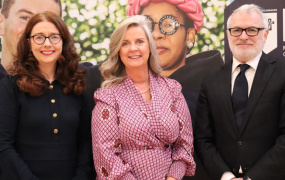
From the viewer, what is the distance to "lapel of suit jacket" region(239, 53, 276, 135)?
7.70ft

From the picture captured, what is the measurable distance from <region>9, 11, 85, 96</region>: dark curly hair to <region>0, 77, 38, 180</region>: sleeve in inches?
3.8

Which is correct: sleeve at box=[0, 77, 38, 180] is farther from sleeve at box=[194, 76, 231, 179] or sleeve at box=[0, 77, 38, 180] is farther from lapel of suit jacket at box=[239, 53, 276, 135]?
lapel of suit jacket at box=[239, 53, 276, 135]

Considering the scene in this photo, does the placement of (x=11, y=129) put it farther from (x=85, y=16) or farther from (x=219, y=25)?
(x=219, y=25)

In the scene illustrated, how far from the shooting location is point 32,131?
224cm

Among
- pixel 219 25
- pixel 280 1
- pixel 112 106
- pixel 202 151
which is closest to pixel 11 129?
pixel 112 106

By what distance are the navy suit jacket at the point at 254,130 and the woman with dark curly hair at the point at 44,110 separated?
0.92 meters

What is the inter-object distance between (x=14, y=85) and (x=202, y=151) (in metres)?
1.38

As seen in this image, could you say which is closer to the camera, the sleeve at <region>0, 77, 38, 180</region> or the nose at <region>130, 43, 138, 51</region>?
the sleeve at <region>0, 77, 38, 180</region>

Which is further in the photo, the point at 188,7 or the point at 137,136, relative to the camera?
the point at 188,7

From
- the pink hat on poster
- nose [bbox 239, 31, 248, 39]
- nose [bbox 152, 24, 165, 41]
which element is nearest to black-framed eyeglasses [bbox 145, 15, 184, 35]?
nose [bbox 152, 24, 165, 41]

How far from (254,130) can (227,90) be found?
1.09 feet

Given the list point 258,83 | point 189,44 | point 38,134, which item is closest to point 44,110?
point 38,134

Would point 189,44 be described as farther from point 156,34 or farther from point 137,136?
point 137,136

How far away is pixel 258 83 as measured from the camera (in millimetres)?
2385
